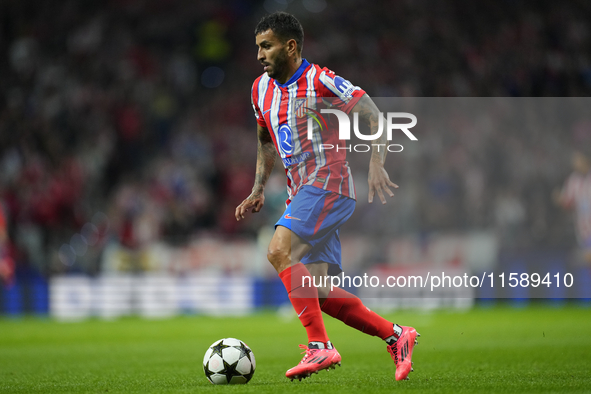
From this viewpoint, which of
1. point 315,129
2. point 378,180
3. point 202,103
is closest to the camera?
point 378,180

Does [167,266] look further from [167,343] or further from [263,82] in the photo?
[263,82]

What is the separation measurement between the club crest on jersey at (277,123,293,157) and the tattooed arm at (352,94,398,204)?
41 cm

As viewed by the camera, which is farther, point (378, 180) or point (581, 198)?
point (581, 198)

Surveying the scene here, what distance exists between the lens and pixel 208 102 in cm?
1789

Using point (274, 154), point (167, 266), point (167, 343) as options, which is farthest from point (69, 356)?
point (167, 266)

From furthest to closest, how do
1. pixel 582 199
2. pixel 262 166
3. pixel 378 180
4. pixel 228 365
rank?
pixel 582 199 → pixel 262 166 → pixel 228 365 → pixel 378 180

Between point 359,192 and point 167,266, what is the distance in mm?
3591

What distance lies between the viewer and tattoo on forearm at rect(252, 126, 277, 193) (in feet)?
16.4

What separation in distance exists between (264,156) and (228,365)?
4.56 feet

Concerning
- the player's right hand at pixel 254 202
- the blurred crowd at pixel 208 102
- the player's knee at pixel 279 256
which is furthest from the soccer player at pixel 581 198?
the player's knee at pixel 279 256

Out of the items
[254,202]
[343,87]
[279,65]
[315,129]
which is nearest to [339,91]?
[343,87]

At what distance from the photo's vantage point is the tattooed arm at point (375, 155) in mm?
4250

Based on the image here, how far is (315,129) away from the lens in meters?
4.61

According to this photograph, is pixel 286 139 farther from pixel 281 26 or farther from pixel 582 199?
pixel 582 199
